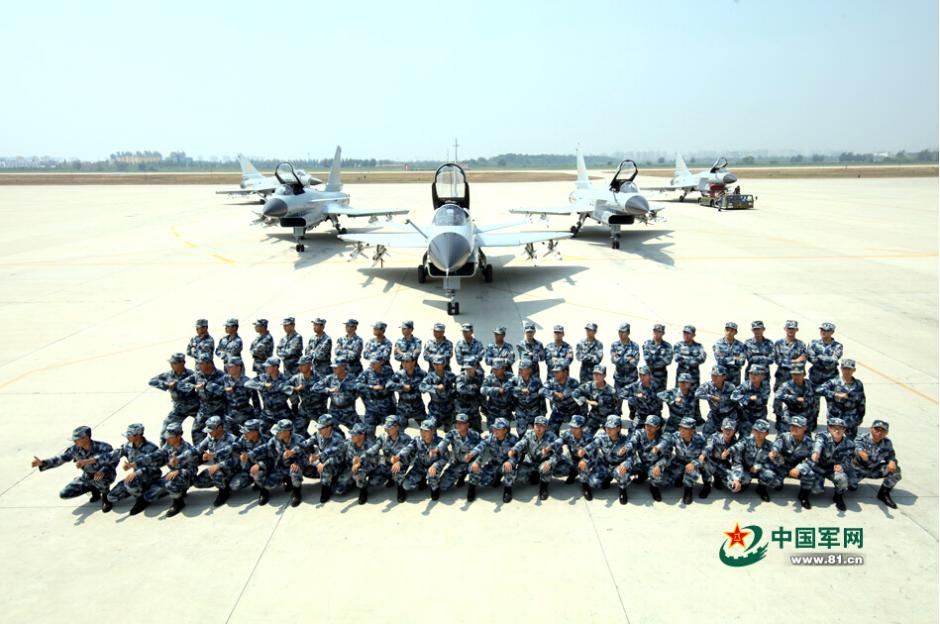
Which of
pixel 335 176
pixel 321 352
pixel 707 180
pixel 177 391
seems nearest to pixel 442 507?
pixel 321 352

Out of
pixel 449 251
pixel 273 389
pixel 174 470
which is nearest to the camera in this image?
pixel 174 470

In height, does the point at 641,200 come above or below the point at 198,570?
above

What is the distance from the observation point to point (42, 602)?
4.98 metres

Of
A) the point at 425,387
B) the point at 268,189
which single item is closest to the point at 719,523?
the point at 425,387

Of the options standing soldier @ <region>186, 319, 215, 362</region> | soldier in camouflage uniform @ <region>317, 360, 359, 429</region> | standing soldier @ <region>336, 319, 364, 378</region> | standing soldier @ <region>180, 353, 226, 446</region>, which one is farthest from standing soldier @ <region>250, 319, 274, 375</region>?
soldier in camouflage uniform @ <region>317, 360, 359, 429</region>

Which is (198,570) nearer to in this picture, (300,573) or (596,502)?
(300,573)

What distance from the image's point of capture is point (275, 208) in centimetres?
2123

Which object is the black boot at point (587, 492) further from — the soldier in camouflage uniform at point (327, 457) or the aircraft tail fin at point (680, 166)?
the aircraft tail fin at point (680, 166)

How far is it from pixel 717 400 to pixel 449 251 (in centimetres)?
770

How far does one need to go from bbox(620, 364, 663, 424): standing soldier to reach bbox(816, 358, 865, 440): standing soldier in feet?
6.93

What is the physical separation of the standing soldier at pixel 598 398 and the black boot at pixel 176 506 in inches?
194

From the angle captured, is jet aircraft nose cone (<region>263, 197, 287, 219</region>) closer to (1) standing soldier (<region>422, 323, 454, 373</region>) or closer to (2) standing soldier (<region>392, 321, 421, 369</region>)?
(2) standing soldier (<region>392, 321, 421, 369</region>)

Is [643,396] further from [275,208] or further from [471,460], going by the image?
[275,208]

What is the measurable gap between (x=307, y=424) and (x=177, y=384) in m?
1.78
